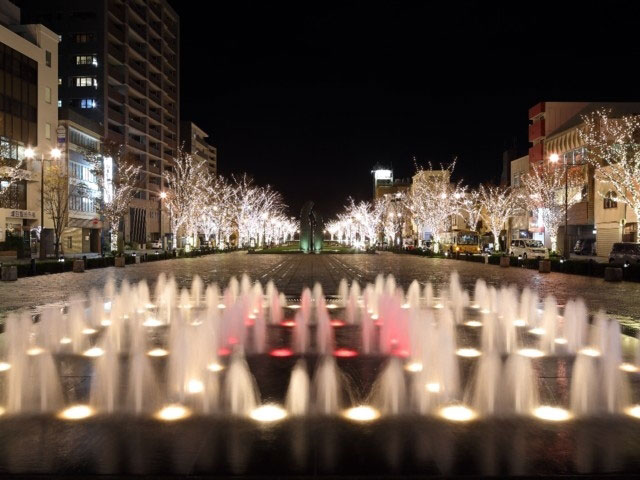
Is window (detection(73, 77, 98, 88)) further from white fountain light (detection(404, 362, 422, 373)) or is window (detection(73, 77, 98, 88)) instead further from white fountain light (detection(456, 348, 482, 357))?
white fountain light (detection(404, 362, 422, 373))

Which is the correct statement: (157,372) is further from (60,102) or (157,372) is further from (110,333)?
(60,102)

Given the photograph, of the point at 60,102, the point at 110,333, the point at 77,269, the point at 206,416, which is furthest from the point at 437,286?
the point at 60,102

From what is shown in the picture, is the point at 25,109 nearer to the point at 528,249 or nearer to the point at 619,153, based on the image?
the point at 528,249

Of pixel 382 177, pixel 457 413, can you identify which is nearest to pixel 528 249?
pixel 457 413

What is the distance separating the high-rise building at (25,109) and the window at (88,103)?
1575cm

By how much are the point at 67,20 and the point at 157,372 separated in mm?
82620

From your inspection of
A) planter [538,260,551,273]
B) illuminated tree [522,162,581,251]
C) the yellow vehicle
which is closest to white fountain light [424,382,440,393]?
planter [538,260,551,273]

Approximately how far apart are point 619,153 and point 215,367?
42326 millimetres

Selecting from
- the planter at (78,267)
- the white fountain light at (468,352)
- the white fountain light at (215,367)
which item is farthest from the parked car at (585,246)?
the white fountain light at (215,367)

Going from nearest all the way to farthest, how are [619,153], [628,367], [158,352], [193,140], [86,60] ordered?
[628,367] → [158,352] → [619,153] → [86,60] → [193,140]

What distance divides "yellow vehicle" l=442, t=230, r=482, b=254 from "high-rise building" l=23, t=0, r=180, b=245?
3783cm

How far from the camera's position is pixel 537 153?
240ft

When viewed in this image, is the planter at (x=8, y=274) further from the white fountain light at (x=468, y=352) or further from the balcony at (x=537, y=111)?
the balcony at (x=537, y=111)

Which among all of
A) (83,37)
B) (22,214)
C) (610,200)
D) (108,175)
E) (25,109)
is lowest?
(22,214)
